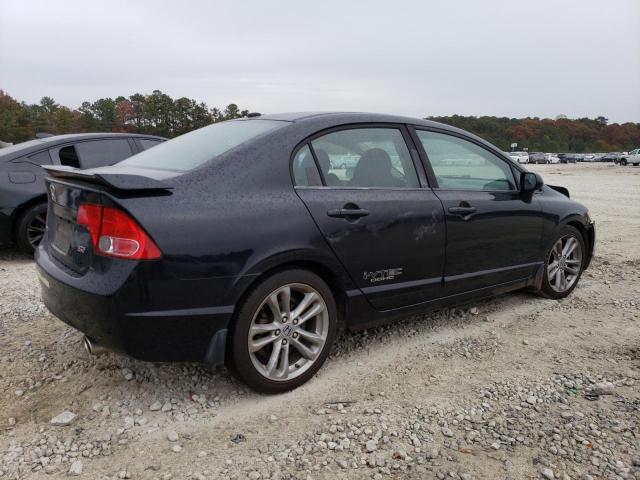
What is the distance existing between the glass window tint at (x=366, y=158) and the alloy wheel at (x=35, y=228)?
4.24 meters

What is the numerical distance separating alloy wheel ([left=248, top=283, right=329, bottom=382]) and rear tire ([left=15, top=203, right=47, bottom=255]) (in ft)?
13.9

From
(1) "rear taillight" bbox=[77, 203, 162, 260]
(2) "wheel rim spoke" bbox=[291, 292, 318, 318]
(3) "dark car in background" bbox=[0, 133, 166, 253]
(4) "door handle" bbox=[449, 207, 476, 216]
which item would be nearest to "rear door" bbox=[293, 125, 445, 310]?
(4) "door handle" bbox=[449, 207, 476, 216]

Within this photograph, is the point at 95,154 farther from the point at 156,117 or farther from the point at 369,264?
the point at 156,117

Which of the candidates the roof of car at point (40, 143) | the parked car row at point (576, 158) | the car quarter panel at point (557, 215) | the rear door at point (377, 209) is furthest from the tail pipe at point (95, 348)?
the parked car row at point (576, 158)

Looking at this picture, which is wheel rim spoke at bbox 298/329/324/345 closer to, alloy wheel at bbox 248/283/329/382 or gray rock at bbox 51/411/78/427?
alloy wheel at bbox 248/283/329/382

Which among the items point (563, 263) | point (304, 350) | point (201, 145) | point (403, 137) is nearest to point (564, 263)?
point (563, 263)

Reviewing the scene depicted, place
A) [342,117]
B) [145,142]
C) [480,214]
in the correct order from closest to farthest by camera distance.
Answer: [342,117] → [480,214] → [145,142]

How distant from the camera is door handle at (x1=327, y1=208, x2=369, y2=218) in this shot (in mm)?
2848

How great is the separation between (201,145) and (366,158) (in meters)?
1.05

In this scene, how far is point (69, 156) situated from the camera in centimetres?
613

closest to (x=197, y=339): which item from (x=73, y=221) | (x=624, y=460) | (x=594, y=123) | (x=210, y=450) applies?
(x=210, y=450)

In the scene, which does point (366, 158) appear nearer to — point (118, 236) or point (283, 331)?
point (283, 331)

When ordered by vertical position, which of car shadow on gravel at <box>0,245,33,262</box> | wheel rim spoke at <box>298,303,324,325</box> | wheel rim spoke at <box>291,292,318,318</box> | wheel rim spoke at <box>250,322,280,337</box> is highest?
wheel rim spoke at <box>291,292,318,318</box>

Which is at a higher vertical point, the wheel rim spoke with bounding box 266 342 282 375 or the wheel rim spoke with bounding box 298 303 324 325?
the wheel rim spoke with bounding box 298 303 324 325
